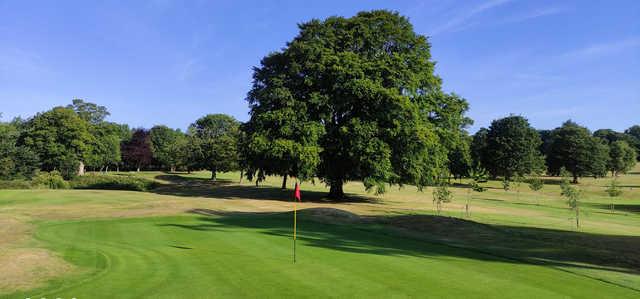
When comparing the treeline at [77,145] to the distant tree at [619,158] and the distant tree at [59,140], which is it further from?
the distant tree at [619,158]

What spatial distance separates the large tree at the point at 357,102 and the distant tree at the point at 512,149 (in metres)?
44.8

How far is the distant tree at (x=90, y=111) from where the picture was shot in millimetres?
91938

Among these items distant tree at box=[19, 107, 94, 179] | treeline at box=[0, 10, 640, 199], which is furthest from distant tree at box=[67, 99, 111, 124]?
treeline at box=[0, 10, 640, 199]

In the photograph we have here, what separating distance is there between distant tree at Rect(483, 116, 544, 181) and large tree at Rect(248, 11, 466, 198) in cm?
4479

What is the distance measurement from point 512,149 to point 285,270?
81079 millimetres

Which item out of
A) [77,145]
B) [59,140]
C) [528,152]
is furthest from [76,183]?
[528,152]

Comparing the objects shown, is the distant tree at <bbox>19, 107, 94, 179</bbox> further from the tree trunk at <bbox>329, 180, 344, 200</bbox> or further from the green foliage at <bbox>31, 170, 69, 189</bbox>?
the tree trunk at <bbox>329, 180, 344, 200</bbox>

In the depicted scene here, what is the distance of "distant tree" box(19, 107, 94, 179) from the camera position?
230ft

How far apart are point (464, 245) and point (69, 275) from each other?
13.9 meters

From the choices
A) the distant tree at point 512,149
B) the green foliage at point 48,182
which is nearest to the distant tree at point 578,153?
the distant tree at point 512,149

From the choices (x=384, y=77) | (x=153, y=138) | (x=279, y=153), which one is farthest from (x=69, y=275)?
(x=153, y=138)

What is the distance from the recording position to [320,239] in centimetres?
1727

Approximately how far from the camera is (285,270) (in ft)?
35.5

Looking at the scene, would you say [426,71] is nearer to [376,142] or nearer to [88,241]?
[376,142]
